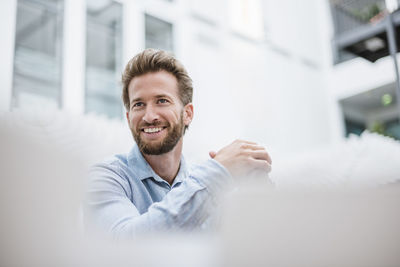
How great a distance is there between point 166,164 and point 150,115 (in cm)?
15

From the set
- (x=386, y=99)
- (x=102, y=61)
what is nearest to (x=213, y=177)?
(x=102, y=61)

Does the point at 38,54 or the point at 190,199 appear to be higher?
the point at 38,54

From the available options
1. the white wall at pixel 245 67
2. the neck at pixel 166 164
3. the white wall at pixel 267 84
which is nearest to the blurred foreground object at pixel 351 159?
the white wall at pixel 245 67

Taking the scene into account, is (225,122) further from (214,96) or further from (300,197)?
(300,197)

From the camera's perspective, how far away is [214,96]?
5.02m

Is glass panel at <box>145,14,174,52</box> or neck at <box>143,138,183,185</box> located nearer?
neck at <box>143,138,183,185</box>

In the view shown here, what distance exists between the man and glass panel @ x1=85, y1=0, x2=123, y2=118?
272 cm

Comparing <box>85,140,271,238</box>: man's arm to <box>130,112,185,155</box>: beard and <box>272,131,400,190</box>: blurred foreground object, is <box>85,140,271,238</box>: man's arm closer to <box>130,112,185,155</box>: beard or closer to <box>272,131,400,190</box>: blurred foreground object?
<box>130,112,185,155</box>: beard

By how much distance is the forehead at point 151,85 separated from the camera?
3.40ft

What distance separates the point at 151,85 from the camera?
1.04 m

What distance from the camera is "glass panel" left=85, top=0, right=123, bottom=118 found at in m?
3.77

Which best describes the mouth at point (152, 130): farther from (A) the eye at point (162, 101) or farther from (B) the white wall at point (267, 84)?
(B) the white wall at point (267, 84)

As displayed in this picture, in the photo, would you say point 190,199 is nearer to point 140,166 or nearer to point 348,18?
point 140,166

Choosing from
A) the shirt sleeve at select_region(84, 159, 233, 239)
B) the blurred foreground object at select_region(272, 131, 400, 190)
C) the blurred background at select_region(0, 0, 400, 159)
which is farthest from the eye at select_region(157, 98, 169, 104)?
the blurred foreground object at select_region(272, 131, 400, 190)
